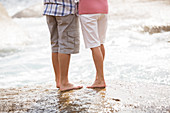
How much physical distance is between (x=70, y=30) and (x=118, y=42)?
3894mm

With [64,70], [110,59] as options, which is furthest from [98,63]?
[110,59]

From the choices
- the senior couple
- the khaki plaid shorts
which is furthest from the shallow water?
the khaki plaid shorts

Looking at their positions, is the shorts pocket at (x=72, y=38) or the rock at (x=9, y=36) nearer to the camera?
the shorts pocket at (x=72, y=38)

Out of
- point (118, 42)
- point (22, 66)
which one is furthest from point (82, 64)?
point (118, 42)

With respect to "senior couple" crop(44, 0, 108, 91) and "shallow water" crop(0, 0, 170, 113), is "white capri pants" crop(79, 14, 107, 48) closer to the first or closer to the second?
"senior couple" crop(44, 0, 108, 91)

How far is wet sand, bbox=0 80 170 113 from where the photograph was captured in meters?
1.90

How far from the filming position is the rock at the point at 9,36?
6.07m

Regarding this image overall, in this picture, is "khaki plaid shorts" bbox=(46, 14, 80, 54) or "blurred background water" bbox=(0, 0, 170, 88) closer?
"khaki plaid shorts" bbox=(46, 14, 80, 54)

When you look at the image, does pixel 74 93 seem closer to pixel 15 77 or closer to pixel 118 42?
pixel 15 77

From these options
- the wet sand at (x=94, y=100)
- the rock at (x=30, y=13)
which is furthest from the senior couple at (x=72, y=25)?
the rock at (x=30, y=13)

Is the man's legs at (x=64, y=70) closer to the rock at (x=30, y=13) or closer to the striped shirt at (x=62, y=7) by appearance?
the striped shirt at (x=62, y=7)

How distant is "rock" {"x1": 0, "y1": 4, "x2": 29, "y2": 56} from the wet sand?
370 cm

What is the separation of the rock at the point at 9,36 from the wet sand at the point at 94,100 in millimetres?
3700

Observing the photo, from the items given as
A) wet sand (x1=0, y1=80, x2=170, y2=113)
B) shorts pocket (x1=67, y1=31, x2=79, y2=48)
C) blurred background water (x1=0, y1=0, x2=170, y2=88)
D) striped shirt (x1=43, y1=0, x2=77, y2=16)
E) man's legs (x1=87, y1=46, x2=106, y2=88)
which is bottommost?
blurred background water (x1=0, y1=0, x2=170, y2=88)
